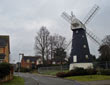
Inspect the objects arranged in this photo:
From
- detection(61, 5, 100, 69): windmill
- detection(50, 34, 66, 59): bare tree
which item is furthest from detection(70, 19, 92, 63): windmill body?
detection(50, 34, 66, 59): bare tree

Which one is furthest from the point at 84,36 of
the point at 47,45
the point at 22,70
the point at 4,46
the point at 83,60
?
the point at 22,70

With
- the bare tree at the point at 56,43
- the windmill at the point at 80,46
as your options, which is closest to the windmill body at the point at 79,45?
the windmill at the point at 80,46

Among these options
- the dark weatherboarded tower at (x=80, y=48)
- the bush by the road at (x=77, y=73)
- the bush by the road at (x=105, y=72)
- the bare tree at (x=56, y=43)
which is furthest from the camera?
the bare tree at (x=56, y=43)

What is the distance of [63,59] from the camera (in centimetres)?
7488

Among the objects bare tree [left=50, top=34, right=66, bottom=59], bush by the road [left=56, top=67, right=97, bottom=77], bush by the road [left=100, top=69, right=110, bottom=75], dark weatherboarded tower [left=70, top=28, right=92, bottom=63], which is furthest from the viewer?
bare tree [left=50, top=34, right=66, bottom=59]

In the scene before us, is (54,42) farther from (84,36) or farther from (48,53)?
(84,36)

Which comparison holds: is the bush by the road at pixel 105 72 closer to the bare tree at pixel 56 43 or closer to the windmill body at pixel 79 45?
the windmill body at pixel 79 45

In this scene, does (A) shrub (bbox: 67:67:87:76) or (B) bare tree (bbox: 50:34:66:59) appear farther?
(B) bare tree (bbox: 50:34:66:59)

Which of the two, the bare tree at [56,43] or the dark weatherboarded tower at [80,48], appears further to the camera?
the bare tree at [56,43]

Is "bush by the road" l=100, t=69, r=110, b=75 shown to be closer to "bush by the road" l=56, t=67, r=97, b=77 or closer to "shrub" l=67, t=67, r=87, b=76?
"bush by the road" l=56, t=67, r=97, b=77

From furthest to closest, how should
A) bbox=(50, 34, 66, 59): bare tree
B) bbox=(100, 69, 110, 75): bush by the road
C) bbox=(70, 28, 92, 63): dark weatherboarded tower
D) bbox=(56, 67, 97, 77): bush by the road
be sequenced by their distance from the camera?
bbox=(50, 34, 66, 59): bare tree
bbox=(70, 28, 92, 63): dark weatherboarded tower
bbox=(56, 67, 97, 77): bush by the road
bbox=(100, 69, 110, 75): bush by the road

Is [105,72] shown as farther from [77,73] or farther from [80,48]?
[80,48]

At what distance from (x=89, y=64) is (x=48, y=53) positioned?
26.3 metres

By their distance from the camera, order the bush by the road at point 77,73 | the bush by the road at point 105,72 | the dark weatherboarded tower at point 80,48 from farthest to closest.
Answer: the dark weatherboarded tower at point 80,48 → the bush by the road at point 77,73 → the bush by the road at point 105,72
